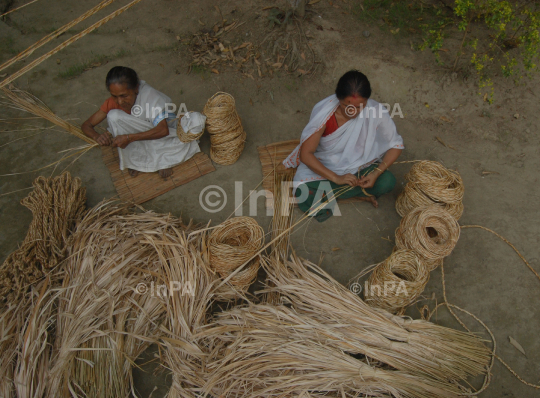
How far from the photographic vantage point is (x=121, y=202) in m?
2.76

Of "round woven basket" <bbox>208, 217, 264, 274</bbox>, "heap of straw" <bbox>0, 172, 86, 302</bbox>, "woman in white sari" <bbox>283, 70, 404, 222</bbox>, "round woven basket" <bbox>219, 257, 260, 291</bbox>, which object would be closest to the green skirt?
"woman in white sari" <bbox>283, 70, 404, 222</bbox>

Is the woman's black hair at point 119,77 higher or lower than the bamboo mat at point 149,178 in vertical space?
higher

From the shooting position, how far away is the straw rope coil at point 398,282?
2.08m

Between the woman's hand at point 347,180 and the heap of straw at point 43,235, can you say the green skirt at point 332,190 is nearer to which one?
the woman's hand at point 347,180

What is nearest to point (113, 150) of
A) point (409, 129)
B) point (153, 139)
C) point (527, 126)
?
point (153, 139)

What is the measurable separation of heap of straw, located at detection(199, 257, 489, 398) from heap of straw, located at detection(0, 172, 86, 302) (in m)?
1.04

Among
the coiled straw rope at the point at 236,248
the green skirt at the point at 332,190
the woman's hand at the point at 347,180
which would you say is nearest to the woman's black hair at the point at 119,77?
the coiled straw rope at the point at 236,248

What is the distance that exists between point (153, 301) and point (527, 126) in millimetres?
3251

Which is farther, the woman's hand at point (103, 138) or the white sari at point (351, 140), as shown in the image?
the woman's hand at point (103, 138)

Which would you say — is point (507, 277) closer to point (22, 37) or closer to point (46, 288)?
point (46, 288)

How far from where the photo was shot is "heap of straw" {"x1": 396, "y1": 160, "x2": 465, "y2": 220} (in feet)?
7.91

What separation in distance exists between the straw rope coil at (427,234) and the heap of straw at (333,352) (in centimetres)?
40

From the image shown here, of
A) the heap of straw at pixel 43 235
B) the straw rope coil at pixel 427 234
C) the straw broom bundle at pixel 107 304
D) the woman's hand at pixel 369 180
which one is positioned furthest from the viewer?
the woman's hand at pixel 369 180

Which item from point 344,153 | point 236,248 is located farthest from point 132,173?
point 344,153
